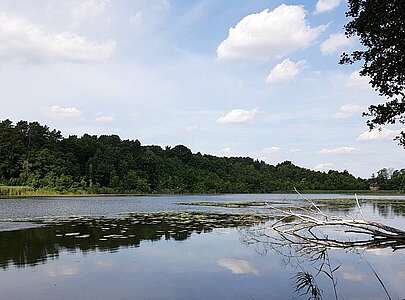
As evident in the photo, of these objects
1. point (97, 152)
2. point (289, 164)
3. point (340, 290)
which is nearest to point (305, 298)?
point (340, 290)

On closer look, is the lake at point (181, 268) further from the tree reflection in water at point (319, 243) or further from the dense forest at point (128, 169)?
the dense forest at point (128, 169)

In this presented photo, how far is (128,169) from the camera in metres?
103

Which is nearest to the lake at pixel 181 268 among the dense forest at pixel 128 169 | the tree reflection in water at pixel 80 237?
the tree reflection in water at pixel 80 237

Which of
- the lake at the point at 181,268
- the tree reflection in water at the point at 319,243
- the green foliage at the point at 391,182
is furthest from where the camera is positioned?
the green foliage at the point at 391,182

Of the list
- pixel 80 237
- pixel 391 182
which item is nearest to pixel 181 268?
pixel 80 237

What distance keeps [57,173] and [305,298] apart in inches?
3067

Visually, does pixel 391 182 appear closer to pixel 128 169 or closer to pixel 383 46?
pixel 128 169

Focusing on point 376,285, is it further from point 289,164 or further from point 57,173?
point 289,164

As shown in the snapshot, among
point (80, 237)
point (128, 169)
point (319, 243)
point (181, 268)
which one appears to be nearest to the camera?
point (319, 243)

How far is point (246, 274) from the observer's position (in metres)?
12.2

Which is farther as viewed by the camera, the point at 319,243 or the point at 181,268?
the point at 181,268

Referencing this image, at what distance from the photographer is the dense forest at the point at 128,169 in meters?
82.4

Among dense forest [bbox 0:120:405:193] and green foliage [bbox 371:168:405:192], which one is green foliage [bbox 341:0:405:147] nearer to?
dense forest [bbox 0:120:405:193]

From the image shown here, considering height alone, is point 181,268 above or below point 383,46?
below
